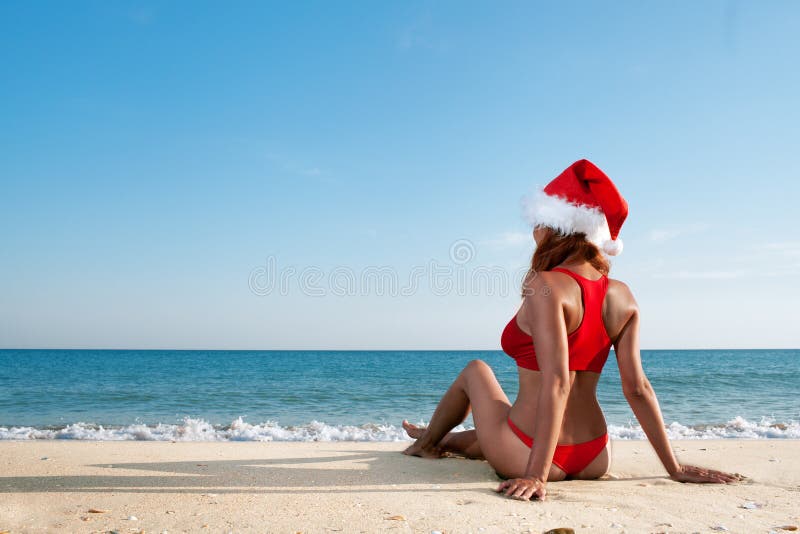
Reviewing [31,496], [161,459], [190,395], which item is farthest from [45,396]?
[31,496]

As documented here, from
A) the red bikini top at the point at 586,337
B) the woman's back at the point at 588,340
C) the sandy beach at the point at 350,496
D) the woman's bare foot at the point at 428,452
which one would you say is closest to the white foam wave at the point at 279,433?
the sandy beach at the point at 350,496

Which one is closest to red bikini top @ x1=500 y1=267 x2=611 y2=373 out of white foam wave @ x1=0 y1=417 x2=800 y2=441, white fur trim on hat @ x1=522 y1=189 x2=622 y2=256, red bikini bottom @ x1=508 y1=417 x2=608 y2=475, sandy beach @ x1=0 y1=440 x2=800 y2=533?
white fur trim on hat @ x1=522 y1=189 x2=622 y2=256

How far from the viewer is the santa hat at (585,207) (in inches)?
131

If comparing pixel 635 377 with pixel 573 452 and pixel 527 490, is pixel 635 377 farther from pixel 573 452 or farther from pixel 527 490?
pixel 527 490

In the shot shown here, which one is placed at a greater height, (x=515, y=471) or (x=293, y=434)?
(x=515, y=471)

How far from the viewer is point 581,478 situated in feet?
11.8

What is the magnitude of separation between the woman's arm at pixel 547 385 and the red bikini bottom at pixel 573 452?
0.90ft

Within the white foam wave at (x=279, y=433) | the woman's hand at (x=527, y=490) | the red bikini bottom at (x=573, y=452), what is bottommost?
the white foam wave at (x=279, y=433)

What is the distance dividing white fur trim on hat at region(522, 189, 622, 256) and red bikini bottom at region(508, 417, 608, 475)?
1.20 metres

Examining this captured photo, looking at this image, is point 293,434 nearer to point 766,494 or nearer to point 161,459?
point 161,459

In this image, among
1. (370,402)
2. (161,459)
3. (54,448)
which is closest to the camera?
(161,459)

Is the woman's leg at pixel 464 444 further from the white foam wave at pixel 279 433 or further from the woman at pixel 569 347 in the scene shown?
the white foam wave at pixel 279 433

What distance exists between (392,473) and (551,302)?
6.19 ft

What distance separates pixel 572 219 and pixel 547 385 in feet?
3.29
